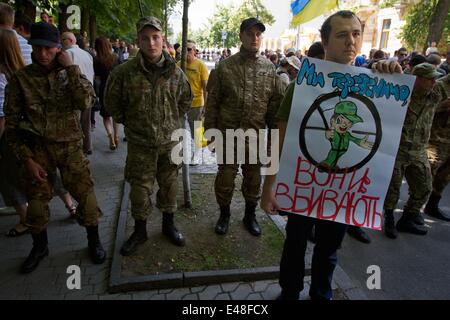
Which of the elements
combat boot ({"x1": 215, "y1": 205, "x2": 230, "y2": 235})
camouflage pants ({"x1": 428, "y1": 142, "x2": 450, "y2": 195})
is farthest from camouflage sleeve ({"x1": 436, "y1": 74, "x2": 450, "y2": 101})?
combat boot ({"x1": 215, "y1": 205, "x2": 230, "y2": 235})

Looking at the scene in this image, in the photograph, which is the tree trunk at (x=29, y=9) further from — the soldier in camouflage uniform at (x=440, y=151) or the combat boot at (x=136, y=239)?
the soldier in camouflage uniform at (x=440, y=151)

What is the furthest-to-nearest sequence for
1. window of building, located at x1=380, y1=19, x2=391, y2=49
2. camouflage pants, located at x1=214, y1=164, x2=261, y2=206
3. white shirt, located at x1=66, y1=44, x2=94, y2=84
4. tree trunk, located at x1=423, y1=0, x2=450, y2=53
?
window of building, located at x1=380, y1=19, x2=391, y2=49, tree trunk, located at x1=423, y1=0, x2=450, y2=53, white shirt, located at x1=66, y1=44, x2=94, y2=84, camouflage pants, located at x1=214, y1=164, x2=261, y2=206

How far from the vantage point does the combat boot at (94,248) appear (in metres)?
3.22

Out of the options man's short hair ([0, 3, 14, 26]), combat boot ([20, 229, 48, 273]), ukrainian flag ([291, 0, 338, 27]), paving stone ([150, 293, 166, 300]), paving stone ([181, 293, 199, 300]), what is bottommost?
paving stone ([150, 293, 166, 300])

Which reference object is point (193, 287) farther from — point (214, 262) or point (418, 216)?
point (418, 216)

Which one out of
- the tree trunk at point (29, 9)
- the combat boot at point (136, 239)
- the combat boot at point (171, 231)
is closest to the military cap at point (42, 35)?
the combat boot at point (136, 239)

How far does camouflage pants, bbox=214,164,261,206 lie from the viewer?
366cm

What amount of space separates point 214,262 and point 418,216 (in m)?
2.79

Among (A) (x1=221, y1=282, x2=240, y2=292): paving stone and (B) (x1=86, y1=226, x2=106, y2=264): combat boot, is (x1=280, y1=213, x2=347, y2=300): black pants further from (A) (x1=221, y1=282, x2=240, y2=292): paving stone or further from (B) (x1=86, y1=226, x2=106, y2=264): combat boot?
(B) (x1=86, y1=226, x2=106, y2=264): combat boot

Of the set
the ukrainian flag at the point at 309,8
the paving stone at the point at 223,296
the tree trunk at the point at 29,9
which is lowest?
the paving stone at the point at 223,296

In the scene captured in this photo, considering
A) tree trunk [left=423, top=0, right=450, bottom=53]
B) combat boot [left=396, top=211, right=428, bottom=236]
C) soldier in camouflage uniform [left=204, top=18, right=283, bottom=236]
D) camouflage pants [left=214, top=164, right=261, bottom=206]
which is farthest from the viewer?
tree trunk [left=423, top=0, right=450, bottom=53]

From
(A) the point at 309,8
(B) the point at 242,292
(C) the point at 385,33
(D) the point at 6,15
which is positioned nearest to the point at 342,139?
(B) the point at 242,292

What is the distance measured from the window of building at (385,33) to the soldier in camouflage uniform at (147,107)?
32.9 meters

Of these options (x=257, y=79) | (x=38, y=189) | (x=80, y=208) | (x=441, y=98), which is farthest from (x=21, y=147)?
(x=441, y=98)
